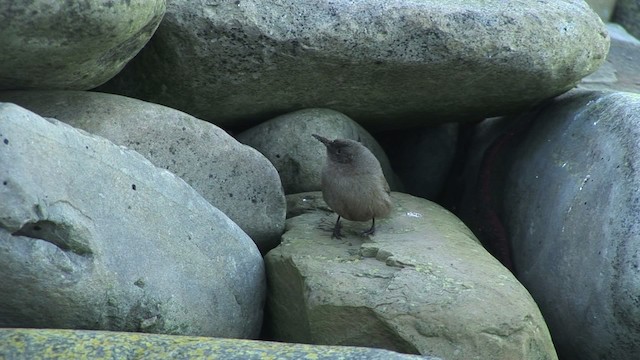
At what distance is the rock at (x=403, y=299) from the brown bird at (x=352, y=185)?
244mm

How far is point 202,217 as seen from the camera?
4168 millimetres

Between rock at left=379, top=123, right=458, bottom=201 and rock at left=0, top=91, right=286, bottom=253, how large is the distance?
183 cm

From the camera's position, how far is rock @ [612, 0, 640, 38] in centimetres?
845

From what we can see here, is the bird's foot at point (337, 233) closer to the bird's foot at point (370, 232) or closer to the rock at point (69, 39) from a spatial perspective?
the bird's foot at point (370, 232)

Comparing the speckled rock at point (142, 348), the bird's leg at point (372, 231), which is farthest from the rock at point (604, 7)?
the speckled rock at point (142, 348)

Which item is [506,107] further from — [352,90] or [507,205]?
[352,90]

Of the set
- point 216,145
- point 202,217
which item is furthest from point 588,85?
point 202,217

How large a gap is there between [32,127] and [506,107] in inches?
121

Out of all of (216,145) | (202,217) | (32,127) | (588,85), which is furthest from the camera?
(588,85)

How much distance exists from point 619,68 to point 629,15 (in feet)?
3.79

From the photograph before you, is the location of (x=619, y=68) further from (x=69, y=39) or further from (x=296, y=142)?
(x=69, y=39)

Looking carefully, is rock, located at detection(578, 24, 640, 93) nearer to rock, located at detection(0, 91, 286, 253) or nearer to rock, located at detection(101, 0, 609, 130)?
rock, located at detection(101, 0, 609, 130)

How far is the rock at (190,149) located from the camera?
4457 mm

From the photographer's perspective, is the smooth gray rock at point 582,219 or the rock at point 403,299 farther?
the smooth gray rock at point 582,219
